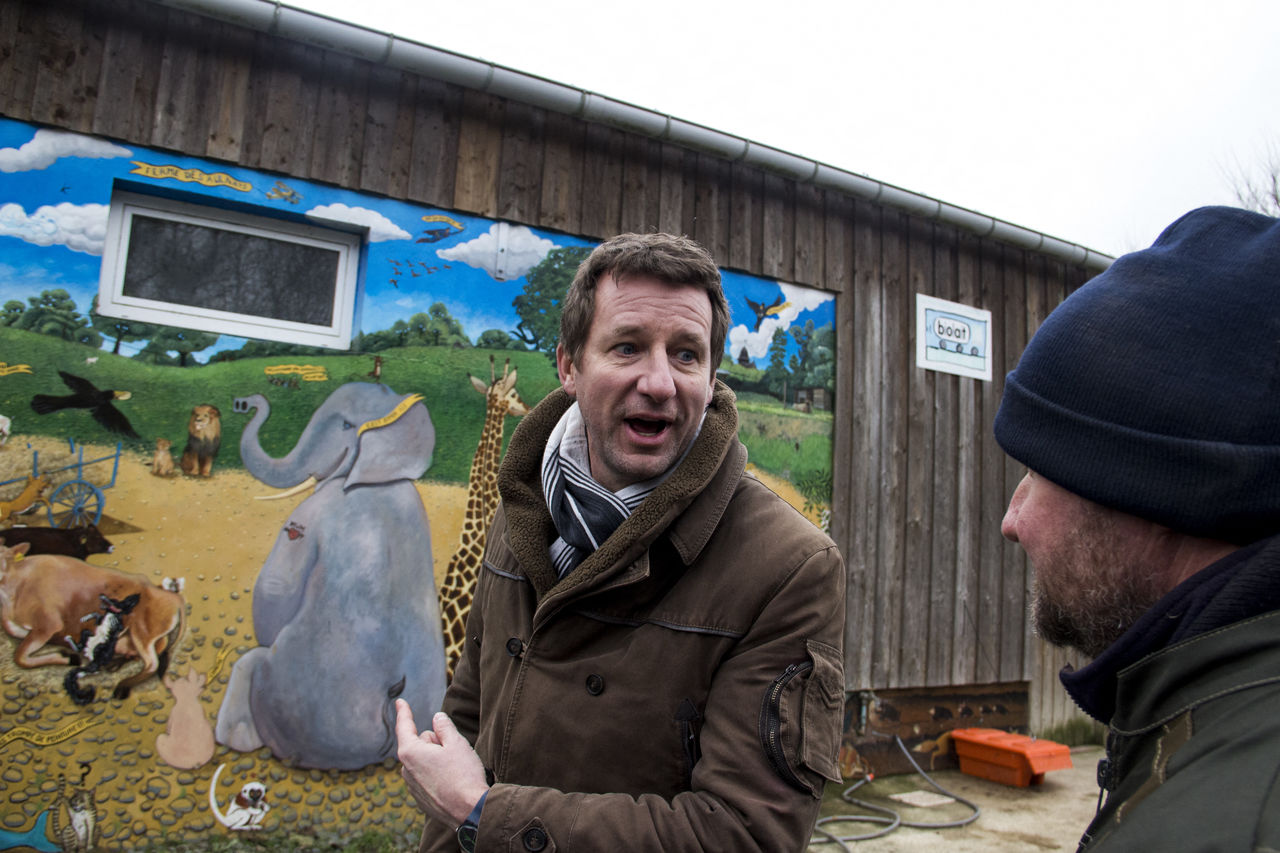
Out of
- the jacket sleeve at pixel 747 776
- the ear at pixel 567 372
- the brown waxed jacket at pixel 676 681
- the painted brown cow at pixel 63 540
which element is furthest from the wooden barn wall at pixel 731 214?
the jacket sleeve at pixel 747 776

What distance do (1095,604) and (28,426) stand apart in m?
4.11

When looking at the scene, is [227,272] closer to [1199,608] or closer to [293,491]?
[293,491]

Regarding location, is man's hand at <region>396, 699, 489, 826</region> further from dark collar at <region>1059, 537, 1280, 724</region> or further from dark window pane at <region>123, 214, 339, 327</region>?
dark window pane at <region>123, 214, 339, 327</region>

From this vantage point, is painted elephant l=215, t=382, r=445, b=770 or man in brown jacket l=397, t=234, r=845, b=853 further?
painted elephant l=215, t=382, r=445, b=770

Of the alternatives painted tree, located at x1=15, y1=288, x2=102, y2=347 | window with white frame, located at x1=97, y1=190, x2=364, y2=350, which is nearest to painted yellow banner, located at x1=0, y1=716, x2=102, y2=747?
painted tree, located at x1=15, y1=288, x2=102, y2=347

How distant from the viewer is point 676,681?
5.08ft

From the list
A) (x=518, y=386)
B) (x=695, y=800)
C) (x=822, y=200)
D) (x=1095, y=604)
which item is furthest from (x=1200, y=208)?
(x=822, y=200)

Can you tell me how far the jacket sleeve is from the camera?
1381 mm

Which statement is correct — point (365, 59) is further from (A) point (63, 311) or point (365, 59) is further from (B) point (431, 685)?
(B) point (431, 685)

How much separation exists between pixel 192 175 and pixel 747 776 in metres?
3.89

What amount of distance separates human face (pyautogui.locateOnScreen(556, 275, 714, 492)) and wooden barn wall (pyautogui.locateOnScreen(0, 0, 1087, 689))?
2.92 metres

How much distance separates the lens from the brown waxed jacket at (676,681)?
142cm

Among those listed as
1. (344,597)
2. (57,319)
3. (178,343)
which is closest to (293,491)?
(344,597)

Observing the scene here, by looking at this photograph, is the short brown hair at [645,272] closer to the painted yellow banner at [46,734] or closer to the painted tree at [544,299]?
the painted tree at [544,299]
